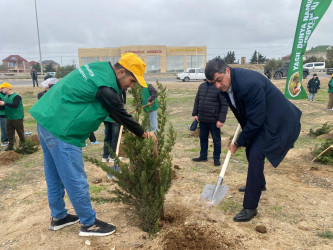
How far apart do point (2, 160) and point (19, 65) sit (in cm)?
9025

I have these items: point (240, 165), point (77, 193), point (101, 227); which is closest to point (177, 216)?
point (101, 227)

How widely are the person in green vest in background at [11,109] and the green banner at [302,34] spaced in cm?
870

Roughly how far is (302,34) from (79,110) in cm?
867

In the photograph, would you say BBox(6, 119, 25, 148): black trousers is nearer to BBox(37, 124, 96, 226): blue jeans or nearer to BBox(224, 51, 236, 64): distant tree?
BBox(37, 124, 96, 226): blue jeans

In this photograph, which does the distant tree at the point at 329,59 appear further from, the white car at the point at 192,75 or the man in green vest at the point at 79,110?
the man in green vest at the point at 79,110

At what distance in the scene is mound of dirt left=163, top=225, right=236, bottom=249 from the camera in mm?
2680

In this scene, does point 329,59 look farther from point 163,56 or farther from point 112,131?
point 112,131

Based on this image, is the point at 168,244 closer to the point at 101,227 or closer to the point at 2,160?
the point at 101,227

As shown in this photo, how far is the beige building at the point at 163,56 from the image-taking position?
48.8m

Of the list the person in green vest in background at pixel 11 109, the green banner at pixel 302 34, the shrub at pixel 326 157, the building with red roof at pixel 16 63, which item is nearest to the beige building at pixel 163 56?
the building with red roof at pixel 16 63

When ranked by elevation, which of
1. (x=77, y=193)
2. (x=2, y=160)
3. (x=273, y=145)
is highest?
(x=273, y=145)

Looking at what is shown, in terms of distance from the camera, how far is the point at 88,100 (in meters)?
2.56

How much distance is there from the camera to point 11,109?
23.0 feet

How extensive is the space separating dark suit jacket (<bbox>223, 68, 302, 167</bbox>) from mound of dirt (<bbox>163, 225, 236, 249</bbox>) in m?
1.04
